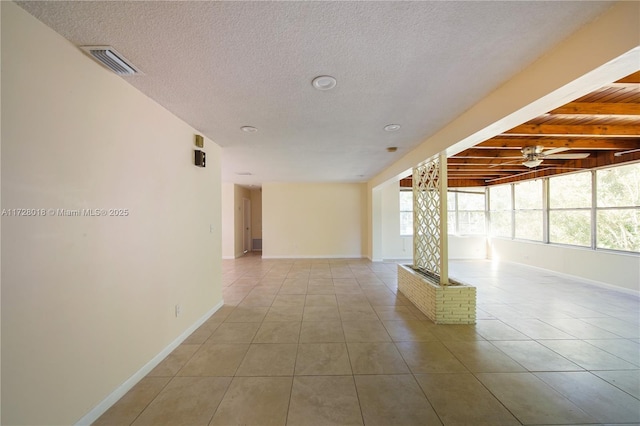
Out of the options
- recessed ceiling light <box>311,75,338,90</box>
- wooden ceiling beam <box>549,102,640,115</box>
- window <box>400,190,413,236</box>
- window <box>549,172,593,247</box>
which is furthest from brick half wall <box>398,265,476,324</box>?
window <box>400,190,413,236</box>

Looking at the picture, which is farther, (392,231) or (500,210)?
(392,231)

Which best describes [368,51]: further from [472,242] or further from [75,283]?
[472,242]

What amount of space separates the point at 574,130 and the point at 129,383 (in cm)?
573

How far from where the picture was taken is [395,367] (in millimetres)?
2146

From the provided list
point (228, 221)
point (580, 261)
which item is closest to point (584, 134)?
point (580, 261)

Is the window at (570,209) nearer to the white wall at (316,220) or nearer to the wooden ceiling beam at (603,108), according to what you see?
the wooden ceiling beam at (603,108)

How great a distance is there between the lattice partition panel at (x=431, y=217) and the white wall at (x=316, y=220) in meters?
3.76

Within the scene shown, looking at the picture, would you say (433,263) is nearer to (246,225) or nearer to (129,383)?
(129,383)

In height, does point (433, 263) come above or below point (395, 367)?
above

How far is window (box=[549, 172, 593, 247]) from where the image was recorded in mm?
5004

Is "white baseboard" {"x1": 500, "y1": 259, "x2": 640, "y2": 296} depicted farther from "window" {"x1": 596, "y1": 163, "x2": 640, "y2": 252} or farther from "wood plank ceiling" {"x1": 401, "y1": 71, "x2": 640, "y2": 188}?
"wood plank ceiling" {"x1": 401, "y1": 71, "x2": 640, "y2": 188}

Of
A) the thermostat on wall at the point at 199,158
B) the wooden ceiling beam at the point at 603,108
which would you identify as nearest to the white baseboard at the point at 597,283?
the wooden ceiling beam at the point at 603,108

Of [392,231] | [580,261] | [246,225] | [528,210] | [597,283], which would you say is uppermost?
[528,210]

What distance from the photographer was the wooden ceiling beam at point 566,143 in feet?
12.2
